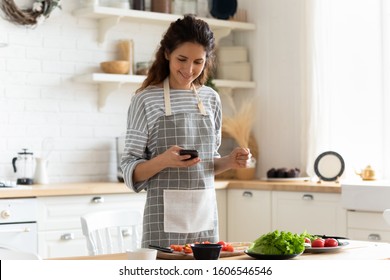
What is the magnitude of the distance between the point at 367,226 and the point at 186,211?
1.79 m

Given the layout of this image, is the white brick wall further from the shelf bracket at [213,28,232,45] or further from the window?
the window

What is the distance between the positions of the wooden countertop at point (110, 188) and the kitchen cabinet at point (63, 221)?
4 cm

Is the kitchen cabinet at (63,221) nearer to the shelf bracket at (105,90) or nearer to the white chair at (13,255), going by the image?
the shelf bracket at (105,90)

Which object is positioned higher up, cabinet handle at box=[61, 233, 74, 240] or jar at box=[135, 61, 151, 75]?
jar at box=[135, 61, 151, 75]

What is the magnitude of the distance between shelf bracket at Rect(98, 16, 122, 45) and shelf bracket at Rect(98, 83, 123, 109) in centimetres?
31

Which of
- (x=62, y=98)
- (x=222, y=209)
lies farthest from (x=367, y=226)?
(x=62, y=98)

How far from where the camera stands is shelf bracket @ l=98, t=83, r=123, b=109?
16.8 ft

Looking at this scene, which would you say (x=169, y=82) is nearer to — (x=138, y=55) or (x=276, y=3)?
(x=138, y=55)

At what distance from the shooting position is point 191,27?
2816mm

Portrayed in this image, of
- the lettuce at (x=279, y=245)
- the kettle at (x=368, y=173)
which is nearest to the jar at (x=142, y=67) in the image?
the kettle at (x=368, y=173)

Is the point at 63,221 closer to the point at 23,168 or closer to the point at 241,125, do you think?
the point at 23,168

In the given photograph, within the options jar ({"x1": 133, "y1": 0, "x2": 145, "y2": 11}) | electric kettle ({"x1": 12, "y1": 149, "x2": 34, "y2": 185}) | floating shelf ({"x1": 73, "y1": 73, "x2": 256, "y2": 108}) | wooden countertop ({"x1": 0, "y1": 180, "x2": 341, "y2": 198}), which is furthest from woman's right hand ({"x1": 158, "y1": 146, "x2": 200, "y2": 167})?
jar ({"x1": 133, "y1": 0, "x2": 145, "y2": 11})

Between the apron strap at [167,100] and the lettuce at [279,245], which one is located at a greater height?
the apron strap at [167,100]

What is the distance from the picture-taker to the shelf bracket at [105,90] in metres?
5.12
